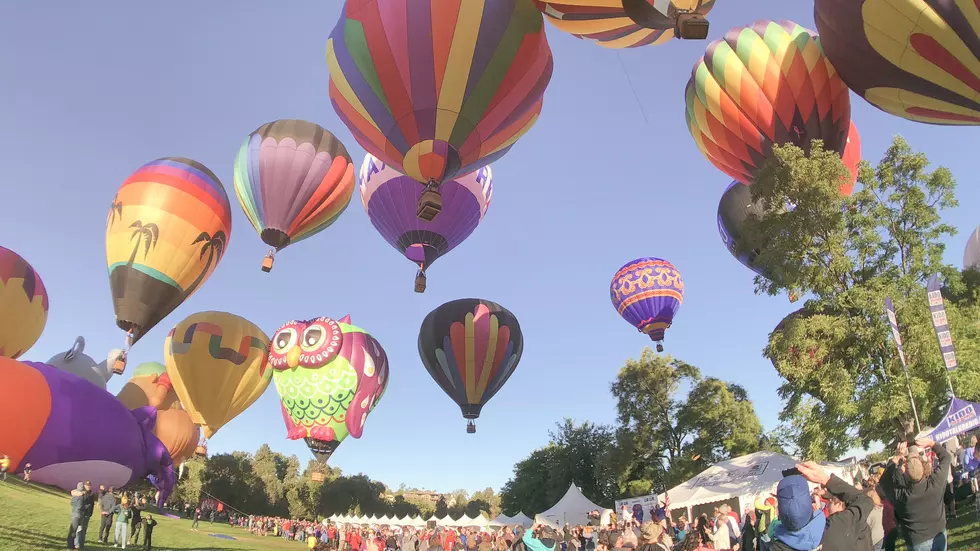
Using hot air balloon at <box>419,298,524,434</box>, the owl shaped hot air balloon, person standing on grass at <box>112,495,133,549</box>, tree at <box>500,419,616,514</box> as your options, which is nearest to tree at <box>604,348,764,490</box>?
tree at <box>500,419,616,514</box>

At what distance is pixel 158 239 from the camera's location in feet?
54.2

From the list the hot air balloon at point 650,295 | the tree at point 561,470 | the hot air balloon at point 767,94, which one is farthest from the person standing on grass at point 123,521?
the tree at point 561,470

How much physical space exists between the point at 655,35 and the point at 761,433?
73.8 ft

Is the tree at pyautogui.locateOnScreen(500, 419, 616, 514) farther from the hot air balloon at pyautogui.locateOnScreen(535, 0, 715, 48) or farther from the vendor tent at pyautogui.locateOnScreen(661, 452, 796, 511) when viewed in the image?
the hot air balloon at pyautogui.locateOnScreen(535, 0, 715, 48)

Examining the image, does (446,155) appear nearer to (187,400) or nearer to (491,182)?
(491,182)

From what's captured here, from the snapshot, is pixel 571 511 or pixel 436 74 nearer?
pixel 436 74

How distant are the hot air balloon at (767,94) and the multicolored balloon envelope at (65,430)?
1744 centimetres

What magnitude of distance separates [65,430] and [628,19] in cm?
1509

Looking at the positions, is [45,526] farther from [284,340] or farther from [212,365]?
[284,340]

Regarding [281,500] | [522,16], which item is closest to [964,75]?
[522,16]

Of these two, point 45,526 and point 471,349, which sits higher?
point 471,349

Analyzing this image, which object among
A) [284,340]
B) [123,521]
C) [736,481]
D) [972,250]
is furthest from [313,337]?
[972,250]

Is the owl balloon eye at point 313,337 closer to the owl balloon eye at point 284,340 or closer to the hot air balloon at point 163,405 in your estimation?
the owl balloon eye at point 284,340

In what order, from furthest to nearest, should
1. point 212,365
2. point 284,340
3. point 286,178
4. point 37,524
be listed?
point 284,340 → point 212,365 → point 286,178 → point 37,524
